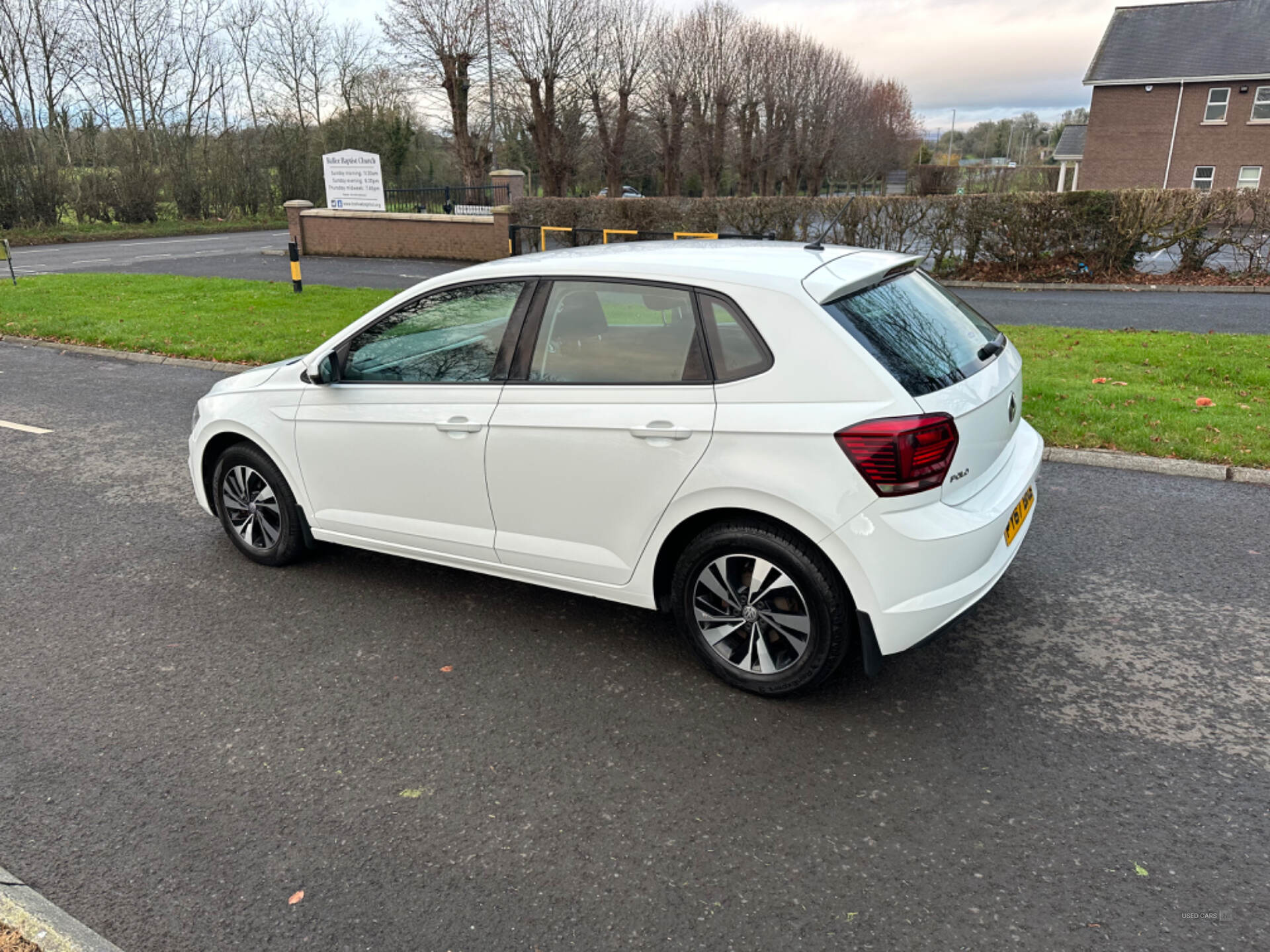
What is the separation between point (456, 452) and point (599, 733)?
136 cm

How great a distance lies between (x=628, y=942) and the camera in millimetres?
2400

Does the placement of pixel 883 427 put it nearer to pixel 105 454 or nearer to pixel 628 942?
pixel 628 942

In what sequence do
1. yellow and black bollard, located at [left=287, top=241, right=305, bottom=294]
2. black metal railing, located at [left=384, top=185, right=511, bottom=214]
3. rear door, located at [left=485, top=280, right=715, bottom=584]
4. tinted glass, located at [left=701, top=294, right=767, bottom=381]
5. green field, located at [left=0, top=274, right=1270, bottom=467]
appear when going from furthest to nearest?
black metal railing, located at [left=384, top=185, right=511, bottom=214] < yellow and black bollard, located at [left=287, top=241, right=305, bottom=294] < green field, located at [left=0, top=274, right=1270, bottom=467] < rear door, located at [left=485, top=280, right=715, bottom=584] < tinted glass, located at [left=701, top=294, right=767, bottom=381]

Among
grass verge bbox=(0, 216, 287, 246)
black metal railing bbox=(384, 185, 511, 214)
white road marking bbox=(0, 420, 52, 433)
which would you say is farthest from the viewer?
grass verge bbox=(0, 216, 287, 246)

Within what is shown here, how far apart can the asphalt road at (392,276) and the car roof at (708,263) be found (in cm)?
992

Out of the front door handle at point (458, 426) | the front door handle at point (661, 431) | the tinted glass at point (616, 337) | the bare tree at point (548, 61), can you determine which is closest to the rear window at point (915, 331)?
the tinted glass at point (616, 337)

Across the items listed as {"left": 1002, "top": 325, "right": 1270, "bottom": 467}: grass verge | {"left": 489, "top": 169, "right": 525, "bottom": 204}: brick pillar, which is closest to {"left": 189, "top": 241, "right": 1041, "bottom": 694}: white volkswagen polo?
{"left": 1002, "top": 325, "right": 1270, "bottom": 467}: grass verge

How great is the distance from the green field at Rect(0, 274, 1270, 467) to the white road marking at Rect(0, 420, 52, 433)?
2.75 metres

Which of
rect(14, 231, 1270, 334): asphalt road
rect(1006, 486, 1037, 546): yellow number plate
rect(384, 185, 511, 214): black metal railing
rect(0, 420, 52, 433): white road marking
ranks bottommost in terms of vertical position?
rect(0, 420, 52, 433): white road marking

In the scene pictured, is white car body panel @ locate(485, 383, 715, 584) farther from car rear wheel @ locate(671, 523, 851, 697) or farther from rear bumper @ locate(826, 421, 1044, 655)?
rear bumper @ locate(826, 421, 1044, 655)

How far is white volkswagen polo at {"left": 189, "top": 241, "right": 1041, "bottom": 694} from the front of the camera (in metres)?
3.16

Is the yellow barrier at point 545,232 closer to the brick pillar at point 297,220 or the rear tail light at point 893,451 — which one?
the brick pillar at point 297,220

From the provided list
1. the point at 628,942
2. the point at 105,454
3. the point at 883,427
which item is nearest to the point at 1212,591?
the point at 883,427

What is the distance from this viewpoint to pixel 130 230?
3469 centimetres
